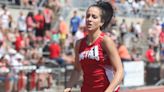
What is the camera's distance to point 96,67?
4457 mm

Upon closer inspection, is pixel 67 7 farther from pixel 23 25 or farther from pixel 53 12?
pixel 23 25

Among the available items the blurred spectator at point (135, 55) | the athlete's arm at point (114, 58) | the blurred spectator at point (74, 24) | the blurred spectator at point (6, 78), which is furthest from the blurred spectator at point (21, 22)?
the athlete's arm at point (114, 58)

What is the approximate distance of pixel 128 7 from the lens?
21.8 meters

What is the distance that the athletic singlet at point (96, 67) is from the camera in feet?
14.5

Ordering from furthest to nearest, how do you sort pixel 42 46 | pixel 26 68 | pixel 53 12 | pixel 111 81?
pixel 53 12 < pixel 42 46 < pixel 26 68 < pixel 111 81

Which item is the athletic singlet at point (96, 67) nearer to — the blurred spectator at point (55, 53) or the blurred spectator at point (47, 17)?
the blurred spectator at point (55, 53)

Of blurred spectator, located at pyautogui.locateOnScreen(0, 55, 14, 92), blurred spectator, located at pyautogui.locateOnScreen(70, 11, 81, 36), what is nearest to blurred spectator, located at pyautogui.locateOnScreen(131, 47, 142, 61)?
blurred spectator, located at pyautogui.locateOnScreen(70, 11, 81, 36)

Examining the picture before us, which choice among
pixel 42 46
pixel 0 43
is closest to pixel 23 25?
pixel 42 46

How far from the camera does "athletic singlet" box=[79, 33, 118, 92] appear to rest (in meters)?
4.42

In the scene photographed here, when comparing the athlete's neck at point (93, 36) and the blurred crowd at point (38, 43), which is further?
the blurred crowd at point (38, 43)

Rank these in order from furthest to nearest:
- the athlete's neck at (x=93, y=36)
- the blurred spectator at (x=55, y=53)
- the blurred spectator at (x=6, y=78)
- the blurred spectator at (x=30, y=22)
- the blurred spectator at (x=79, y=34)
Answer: the blurred spectator at (x=79, y=34) → the blurred spectator at (x=30, y=22) → the blurred spectator at (x=55, y=53) → the blurred spectator at (x=6, y=78) → the athlete's neck at (x=93, y=36)

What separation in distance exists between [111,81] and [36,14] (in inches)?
446

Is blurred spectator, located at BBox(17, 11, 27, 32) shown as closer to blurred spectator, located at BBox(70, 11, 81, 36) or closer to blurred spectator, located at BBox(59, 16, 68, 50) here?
blurred spectator, located at BBox(59, 16, 68, 50)

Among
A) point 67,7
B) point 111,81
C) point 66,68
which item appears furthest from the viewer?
point 67,7
